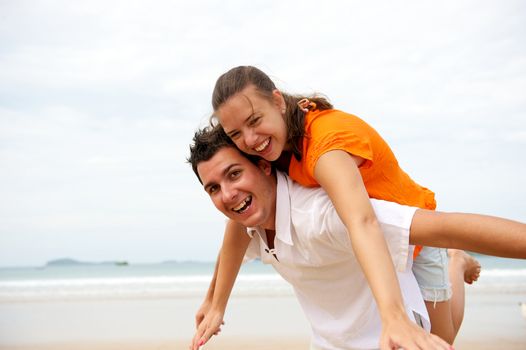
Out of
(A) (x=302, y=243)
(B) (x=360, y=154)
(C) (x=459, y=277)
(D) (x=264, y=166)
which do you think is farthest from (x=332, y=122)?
(C) (x=459, y=277)

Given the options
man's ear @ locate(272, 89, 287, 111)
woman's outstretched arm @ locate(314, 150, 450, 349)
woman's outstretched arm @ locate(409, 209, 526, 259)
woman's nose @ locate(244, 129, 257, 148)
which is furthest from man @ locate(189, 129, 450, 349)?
woman's outstretched arm @ locate(409, 209, 526, 259)

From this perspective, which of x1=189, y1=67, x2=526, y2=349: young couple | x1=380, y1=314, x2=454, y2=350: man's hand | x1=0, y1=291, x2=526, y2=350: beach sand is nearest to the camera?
x1=380, y1=314, x2=454, y2=350: man's hand

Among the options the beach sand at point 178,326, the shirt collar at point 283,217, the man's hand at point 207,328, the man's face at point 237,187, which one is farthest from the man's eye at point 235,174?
the beach sand at point 178,326

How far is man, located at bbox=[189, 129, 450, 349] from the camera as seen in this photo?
279cm

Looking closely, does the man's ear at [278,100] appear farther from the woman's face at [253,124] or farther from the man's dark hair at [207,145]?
the man's dark hair at [207,145]

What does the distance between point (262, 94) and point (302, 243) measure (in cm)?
81

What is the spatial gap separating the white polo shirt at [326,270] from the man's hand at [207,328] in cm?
48

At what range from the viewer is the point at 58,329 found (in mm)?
7781

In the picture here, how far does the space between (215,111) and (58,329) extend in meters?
5.74

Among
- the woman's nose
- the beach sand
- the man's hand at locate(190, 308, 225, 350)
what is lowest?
the beach sand

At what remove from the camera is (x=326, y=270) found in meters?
2.94

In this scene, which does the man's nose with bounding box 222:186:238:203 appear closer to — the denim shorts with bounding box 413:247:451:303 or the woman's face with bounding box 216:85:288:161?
the woman's face with bounding box 216:85:288:161

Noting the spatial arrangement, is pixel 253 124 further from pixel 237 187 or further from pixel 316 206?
pixel 316 206

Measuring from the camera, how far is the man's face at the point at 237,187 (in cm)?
290
